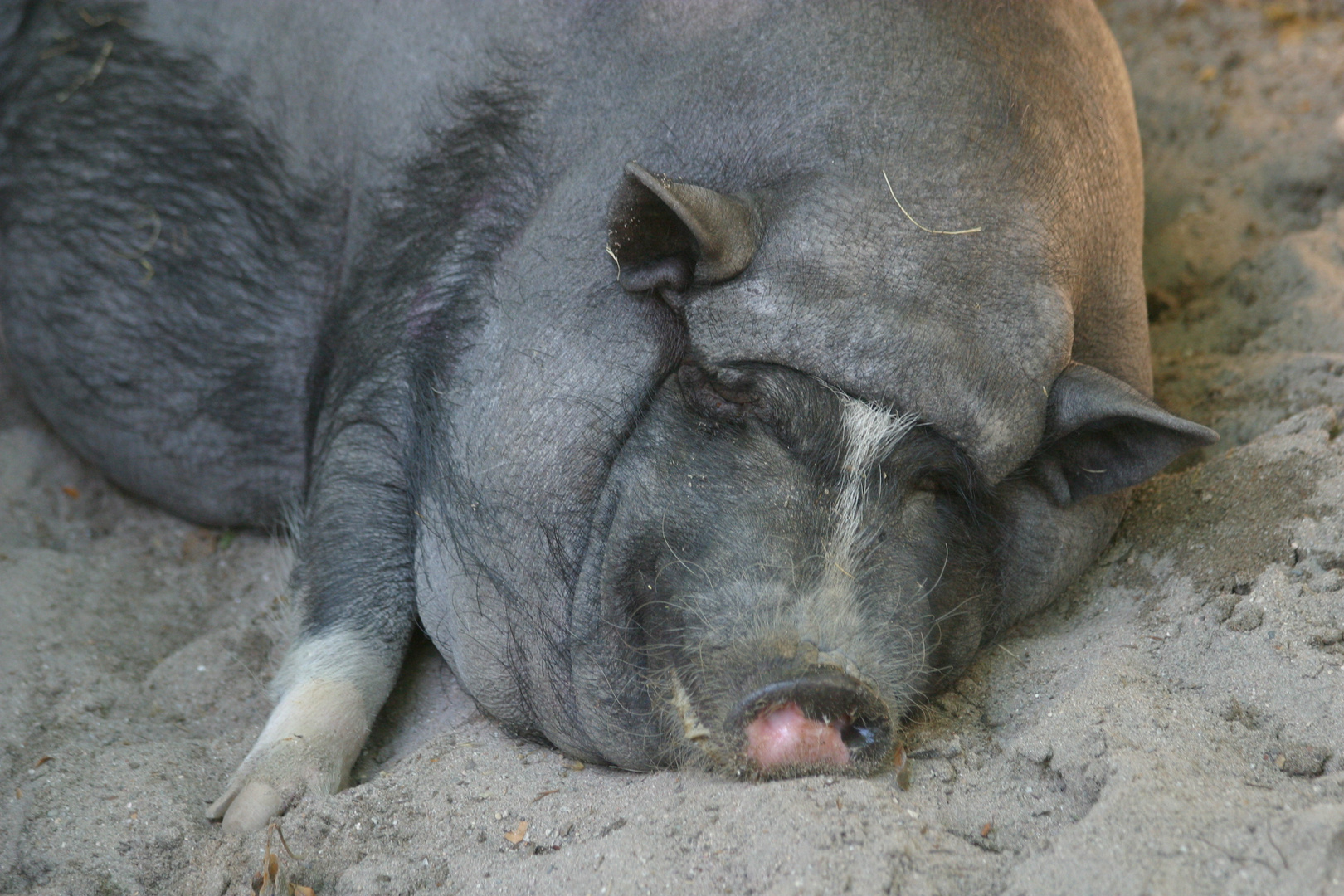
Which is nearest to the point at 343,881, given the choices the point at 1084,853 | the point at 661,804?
the point at 661,804

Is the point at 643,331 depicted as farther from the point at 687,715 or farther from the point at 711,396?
the point at 687,715

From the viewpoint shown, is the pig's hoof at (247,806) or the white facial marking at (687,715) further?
the pig's hoof at (247,806)

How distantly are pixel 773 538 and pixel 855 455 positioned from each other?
0.26 metres

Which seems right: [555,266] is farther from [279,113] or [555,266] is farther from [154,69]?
[154,69]

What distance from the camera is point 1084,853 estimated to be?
7.05ft

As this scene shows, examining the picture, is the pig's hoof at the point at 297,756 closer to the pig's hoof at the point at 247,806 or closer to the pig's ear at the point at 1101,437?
the pig's hoof at the point at 247,806

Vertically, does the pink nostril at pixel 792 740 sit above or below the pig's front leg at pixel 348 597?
above

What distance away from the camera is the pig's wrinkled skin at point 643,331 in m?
2.63

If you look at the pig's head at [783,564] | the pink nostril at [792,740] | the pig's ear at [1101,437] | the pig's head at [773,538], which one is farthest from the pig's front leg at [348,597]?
the pig's ear at [1101,437]

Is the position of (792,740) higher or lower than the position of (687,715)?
higher

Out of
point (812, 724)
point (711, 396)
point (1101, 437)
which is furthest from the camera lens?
point (1101, 437)

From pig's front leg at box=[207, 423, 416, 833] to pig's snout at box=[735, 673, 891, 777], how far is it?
1.17m

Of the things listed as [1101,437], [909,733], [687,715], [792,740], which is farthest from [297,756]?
[1101,437]

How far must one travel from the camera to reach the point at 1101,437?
9.64 ft
